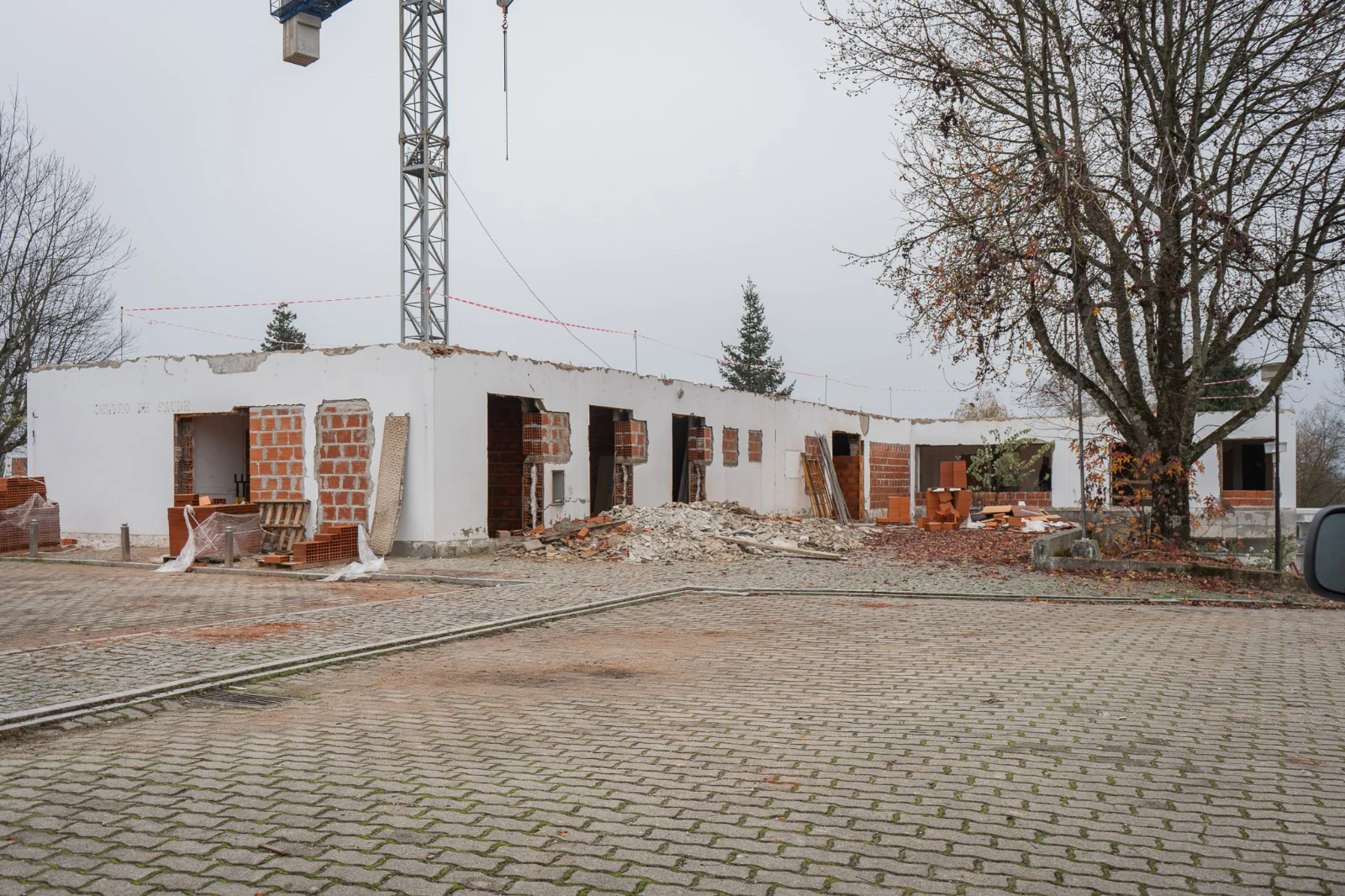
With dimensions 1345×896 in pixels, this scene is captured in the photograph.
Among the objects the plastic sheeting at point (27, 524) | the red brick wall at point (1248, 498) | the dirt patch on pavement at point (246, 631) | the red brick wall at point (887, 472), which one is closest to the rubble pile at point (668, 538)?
the dirt patch on pavement at point (246, 631)

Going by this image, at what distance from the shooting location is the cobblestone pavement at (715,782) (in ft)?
13.4

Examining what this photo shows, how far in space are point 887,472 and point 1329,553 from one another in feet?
122

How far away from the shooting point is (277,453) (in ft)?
64.4

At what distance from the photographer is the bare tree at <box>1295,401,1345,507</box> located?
164 feet

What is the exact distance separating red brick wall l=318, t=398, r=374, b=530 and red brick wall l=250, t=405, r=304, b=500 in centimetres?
50

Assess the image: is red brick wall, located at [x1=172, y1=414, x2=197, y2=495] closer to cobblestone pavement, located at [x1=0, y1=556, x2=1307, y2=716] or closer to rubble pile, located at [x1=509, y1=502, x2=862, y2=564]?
cobblestone pavement, located at [x1=0, y1=556, x2=1307, y2=716]

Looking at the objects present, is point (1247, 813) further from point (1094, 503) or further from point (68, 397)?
point (68, 397)

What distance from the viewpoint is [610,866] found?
13.5ft

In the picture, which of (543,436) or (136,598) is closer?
(136,598)

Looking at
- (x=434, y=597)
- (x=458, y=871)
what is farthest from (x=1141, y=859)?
(x=434, y=597)

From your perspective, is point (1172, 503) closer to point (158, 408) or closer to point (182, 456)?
point (182, 456)

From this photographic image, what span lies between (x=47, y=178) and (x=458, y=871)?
34.7 meters

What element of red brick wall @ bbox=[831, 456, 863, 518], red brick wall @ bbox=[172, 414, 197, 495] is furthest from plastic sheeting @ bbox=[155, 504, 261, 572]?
red brick wall @ bbox=[831, 456, 863, 518]

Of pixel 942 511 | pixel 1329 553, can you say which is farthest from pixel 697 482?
pixel 1329 553
